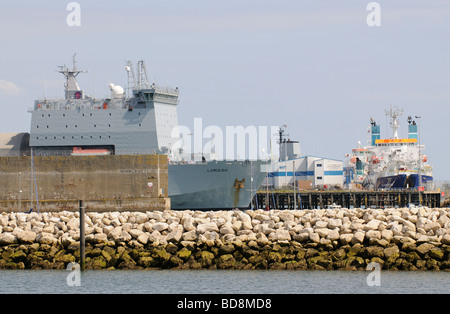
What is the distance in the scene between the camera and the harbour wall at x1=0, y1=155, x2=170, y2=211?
1668 inches

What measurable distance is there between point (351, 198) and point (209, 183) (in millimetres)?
25414

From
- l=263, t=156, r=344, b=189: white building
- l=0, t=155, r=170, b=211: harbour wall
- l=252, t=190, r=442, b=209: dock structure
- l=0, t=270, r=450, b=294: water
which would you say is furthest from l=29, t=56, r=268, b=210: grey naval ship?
l=263, t=156, r=344, b=189: white building

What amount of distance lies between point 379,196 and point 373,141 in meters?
17.7

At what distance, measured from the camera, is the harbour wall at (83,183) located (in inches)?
1668

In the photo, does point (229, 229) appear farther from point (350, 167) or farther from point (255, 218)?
point (350, 167)

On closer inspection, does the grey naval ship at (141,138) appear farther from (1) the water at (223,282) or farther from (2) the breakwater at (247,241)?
(1) the water at (223,282)

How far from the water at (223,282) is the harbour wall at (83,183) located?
17.8m

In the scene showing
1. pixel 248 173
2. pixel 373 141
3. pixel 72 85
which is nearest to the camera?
pixel 248 173

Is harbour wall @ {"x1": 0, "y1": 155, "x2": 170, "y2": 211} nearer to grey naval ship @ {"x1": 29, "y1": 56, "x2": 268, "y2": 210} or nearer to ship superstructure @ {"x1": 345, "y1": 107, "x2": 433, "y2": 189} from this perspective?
grey naval ship @ {"x1": 29, "y1": 56, "x2": 268, "y2": 210}

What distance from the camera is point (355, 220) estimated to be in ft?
89.4

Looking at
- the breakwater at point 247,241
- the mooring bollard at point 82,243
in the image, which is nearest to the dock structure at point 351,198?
the breakwater at point 247,241

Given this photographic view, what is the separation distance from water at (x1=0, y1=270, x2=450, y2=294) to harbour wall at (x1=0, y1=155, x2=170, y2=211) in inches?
700

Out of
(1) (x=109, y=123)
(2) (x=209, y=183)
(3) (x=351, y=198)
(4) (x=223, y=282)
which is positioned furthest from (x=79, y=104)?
(4) (x=223, y=282)
